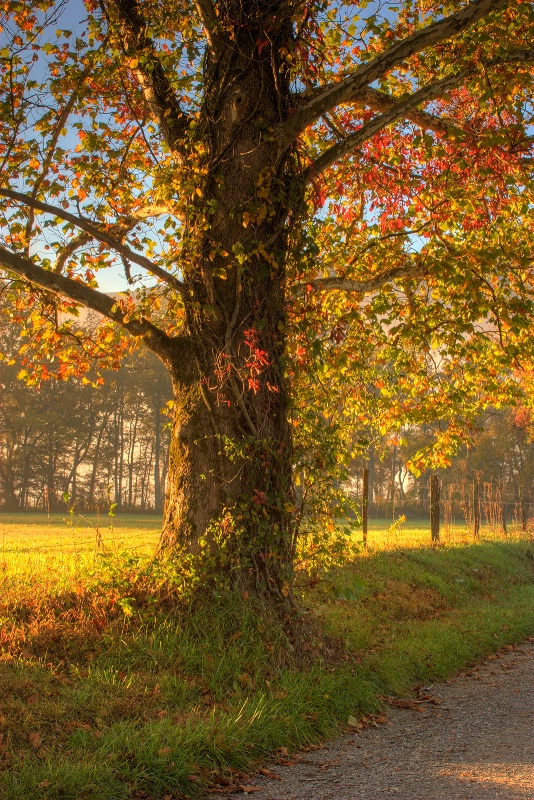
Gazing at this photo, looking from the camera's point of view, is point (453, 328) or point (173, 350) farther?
point (453, 328)

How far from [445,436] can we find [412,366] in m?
2.07

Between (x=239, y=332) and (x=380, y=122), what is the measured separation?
2.81 m

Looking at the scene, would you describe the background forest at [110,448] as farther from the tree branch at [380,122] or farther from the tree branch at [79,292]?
the tree branch at [380,122]

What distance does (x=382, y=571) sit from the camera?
13.5 m

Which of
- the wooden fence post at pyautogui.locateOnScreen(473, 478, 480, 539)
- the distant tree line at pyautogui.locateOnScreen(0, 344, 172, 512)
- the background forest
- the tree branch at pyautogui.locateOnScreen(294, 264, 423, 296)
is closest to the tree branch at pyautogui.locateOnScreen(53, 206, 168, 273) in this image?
the tree branch at pyautogui.locateOnScreen(294, 264, 423, 296)

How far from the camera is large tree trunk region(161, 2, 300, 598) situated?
7324 mm

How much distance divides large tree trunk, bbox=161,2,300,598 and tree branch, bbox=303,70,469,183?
357 mm

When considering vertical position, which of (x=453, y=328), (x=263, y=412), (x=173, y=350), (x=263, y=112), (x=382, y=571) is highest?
(x=263, y=112)

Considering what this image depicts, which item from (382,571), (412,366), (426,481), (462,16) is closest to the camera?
(462,16)

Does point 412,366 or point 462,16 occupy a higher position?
point 462,16

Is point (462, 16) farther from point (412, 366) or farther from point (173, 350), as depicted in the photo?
point (412, 366)

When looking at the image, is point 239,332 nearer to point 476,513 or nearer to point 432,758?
point 432,758

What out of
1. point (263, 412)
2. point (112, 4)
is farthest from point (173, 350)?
point (112, 4)

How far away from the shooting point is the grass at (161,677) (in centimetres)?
466
